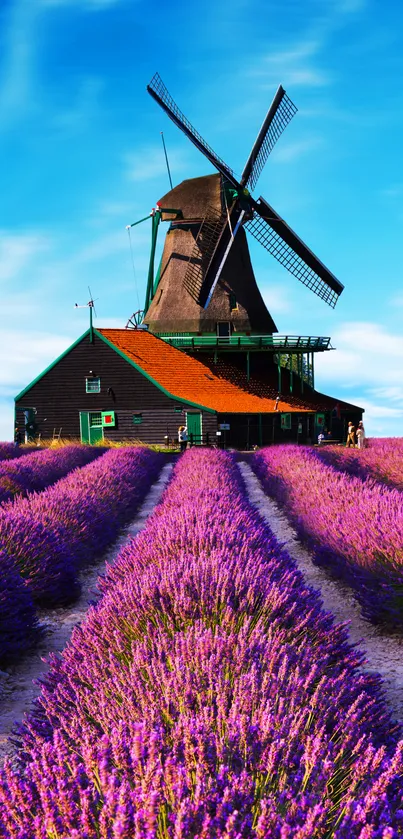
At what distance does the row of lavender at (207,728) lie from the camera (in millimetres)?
2156

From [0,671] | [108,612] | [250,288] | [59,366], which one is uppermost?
[250,288]

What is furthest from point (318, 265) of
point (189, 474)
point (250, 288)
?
point (189, 474)

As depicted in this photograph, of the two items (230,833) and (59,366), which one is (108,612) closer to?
(230,833)

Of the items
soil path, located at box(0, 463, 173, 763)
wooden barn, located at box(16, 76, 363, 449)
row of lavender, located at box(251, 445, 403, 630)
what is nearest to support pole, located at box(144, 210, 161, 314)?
wooden barn, located at box(16, 76, 363, 449)

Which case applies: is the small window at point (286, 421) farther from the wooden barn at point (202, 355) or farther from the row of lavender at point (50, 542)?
the row of lavender at point (50, 542)

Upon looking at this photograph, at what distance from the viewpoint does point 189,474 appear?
1380 centimetres

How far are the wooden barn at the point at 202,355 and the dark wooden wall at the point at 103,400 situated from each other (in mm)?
46

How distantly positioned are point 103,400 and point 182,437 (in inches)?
201

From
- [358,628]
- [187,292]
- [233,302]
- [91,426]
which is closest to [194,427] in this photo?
[91,426]

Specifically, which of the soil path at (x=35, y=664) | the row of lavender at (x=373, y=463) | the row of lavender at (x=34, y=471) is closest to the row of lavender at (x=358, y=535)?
the soil path at (x=35, y=664)

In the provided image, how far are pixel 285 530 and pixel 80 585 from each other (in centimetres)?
464

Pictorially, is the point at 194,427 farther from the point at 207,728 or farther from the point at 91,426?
the point at 207,728

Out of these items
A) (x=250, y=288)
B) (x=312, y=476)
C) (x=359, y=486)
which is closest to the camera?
(x=359, y=486)

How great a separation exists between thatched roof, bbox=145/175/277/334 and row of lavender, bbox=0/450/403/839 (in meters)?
34.4
